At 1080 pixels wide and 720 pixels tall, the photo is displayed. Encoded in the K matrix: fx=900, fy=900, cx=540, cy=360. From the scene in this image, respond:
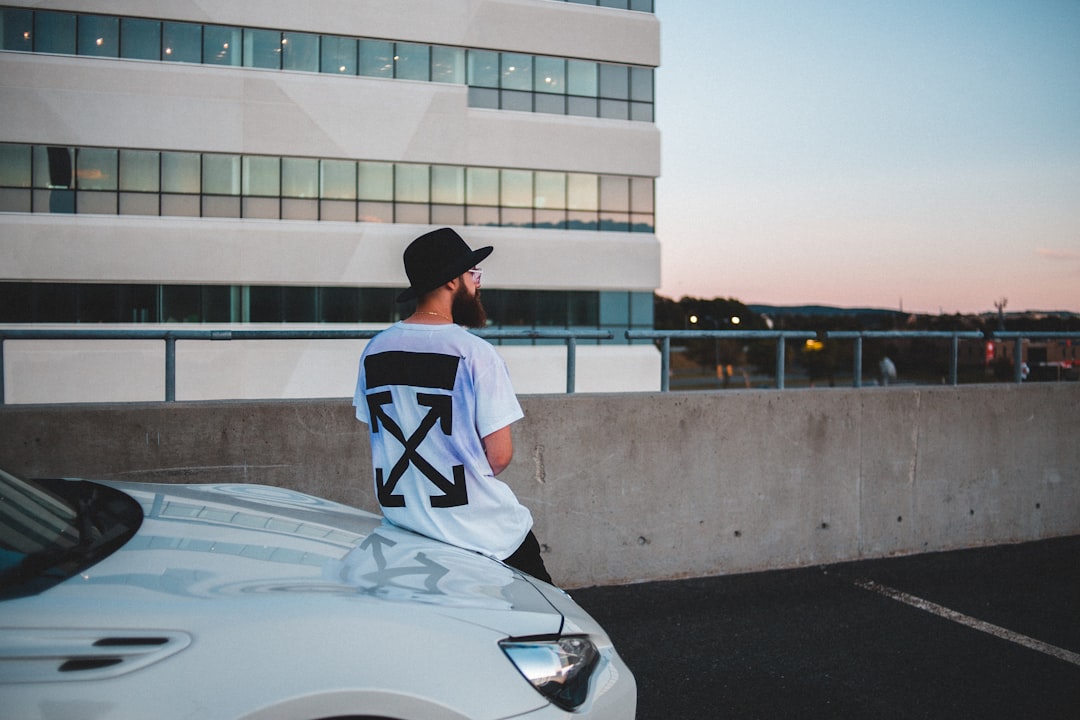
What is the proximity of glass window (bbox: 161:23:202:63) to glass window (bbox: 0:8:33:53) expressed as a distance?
4856mm

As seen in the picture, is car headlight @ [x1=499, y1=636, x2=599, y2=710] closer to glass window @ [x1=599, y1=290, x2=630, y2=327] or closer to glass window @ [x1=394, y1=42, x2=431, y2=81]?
glass window @ [x1=394, y1=42, x2=431, y2=81]

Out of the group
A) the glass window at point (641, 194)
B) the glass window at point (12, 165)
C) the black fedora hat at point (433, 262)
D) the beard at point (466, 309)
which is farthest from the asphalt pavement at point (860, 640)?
the glass window at point (641, 194)

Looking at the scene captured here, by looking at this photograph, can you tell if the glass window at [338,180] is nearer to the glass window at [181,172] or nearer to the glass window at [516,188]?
the glass window at [181,172]

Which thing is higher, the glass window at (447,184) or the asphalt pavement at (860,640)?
the glass window at (447,184)

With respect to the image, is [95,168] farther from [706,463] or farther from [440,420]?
[440,420]

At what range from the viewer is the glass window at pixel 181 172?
1435 inches

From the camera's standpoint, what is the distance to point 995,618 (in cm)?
531

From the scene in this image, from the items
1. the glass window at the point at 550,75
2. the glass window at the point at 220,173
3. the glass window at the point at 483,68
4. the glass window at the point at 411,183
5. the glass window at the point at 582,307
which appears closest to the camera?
the glass window at the point at 220,173

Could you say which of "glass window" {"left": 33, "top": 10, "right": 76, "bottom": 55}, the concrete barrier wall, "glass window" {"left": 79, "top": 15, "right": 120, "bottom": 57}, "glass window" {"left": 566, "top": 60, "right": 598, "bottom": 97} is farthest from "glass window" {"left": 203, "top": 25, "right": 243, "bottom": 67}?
the concrete barrier wall

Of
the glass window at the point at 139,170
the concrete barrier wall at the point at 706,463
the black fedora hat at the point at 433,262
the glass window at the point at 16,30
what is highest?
the glass window at the point at 16,30

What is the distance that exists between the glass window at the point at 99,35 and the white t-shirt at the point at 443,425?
127 feet

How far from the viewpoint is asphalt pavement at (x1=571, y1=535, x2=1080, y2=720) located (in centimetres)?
410

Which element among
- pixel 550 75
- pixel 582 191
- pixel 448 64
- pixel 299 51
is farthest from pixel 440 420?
pixel 550 75

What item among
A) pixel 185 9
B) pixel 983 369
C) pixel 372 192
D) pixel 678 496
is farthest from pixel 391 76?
pixel 678 496
